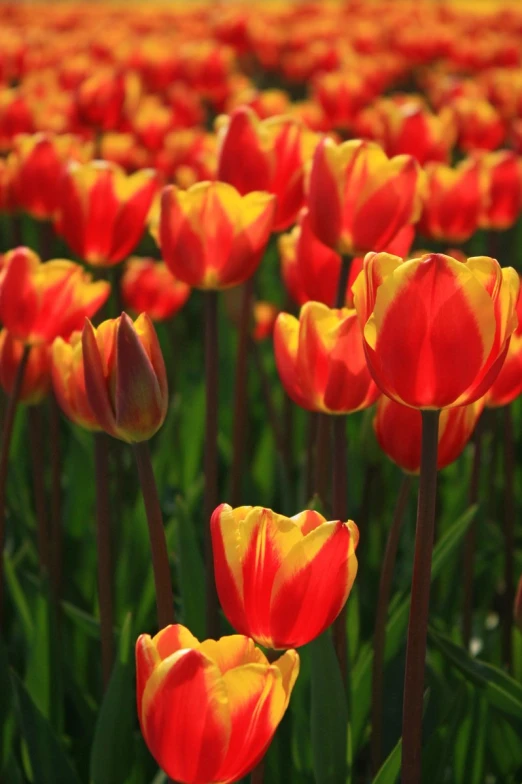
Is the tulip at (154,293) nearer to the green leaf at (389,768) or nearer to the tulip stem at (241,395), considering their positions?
the tulip stem at (241,395)

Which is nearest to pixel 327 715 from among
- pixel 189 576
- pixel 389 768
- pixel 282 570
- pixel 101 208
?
pixel 389 768

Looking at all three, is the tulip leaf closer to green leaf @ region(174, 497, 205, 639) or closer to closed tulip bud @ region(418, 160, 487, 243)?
green leaf @ region(174, 497, 205, 639)

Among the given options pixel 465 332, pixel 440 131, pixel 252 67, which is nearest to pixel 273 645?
pixel 465 332

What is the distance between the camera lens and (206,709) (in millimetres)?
852

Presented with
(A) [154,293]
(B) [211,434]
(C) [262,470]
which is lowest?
(C) [262,470]

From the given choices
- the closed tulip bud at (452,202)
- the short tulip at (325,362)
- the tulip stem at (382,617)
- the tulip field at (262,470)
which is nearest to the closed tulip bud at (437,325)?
the tulip field at (262,470)

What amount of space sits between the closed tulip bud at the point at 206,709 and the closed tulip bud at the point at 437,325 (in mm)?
270

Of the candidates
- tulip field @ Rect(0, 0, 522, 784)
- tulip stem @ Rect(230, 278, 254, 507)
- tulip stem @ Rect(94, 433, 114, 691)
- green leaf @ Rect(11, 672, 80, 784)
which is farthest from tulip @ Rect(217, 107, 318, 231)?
green leaf @ Rect(11, 672, 80, 784)

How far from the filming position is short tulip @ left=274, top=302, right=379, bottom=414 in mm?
1273

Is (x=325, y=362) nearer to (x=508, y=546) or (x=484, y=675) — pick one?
(x=484, y=675)

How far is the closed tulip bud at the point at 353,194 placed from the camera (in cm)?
152

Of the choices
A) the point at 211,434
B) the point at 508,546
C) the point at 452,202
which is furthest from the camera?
the point at 452,202

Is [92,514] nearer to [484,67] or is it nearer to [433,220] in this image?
[433,220]

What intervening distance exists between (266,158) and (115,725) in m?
0.86
